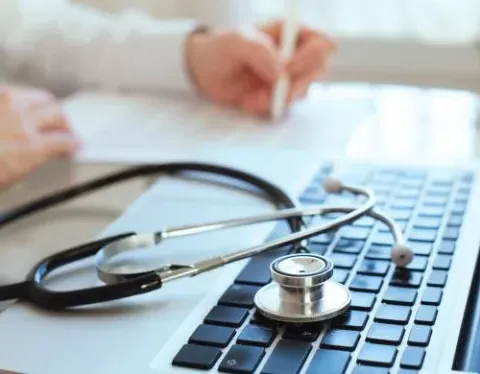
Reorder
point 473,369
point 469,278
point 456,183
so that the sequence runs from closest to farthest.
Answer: point 473,369
point 469,278
point 456,183

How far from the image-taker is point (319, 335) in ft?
1.74

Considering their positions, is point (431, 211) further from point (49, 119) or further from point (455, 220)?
point (49, 119)

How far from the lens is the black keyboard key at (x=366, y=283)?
0.59 meters

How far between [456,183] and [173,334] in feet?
1.07

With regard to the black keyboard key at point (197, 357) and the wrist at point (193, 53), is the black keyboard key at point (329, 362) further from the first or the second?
Answer: the wrist at point (193, 53)

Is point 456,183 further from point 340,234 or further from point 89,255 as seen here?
point 89,255

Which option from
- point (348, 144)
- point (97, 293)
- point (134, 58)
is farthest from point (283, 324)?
point (134, 58)

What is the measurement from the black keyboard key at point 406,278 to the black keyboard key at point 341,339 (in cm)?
8

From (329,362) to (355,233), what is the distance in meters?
0.19

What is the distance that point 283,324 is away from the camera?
543 mm

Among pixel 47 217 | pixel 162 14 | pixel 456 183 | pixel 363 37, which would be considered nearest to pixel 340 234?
pixel 456 183

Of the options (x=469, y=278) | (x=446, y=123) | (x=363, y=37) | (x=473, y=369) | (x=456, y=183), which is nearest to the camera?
(x=473, y=369)

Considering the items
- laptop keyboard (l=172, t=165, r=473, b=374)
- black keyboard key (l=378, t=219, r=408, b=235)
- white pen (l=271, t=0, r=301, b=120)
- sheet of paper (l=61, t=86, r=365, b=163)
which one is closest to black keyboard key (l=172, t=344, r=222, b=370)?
laptop keyboard (l=172, t=165, r=473, b=374)

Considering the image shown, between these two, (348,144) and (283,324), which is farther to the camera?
(348,144)
